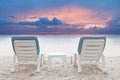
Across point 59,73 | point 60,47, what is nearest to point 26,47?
point 59,73

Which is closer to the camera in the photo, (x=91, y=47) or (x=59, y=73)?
(x=59, y=73)

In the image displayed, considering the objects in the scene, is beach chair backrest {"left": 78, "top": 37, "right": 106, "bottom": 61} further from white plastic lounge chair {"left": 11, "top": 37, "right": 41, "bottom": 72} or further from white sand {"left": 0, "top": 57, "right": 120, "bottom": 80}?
white plastic lounge chair {"left": 11, "top": 37, "right": 41, "bottom": 72}

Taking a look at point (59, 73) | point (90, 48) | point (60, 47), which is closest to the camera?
point (59, 73)

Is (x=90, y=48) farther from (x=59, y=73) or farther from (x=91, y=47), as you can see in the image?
(x=59, y=73)

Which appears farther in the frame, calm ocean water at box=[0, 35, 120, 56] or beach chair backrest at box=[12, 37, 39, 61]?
calm ocean water at box=[0, 35, 120, 56]

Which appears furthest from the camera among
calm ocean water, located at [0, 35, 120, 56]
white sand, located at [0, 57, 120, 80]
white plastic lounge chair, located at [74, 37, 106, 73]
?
calm ocean water, located at [0, 35, 120, 56]

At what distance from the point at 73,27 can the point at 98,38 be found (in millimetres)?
10966

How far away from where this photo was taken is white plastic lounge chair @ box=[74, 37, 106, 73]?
5.01m

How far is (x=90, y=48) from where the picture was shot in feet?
16.6

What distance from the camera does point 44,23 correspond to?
18.7 metres

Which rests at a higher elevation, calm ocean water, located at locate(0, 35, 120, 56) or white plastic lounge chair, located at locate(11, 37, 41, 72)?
white plastic lounge chair, located at locate(11, 37, 41, 72)

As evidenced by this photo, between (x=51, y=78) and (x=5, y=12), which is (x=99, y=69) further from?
(x=5, y=12)

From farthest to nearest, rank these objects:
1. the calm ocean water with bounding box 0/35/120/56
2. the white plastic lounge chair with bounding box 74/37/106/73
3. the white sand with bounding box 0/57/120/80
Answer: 1. the calm ocean water with bounding box 0/35/120/56
2. the white plastic lounge chair with bounding box 74/37/106/73
3. the white sand with bounding box 0/57/120/80

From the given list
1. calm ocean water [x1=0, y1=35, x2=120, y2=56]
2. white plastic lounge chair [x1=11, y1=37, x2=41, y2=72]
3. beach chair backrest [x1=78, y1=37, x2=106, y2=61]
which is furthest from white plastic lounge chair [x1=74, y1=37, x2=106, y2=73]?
calm ocean water [x1=0, y1=35, x2=120, y2=56]
